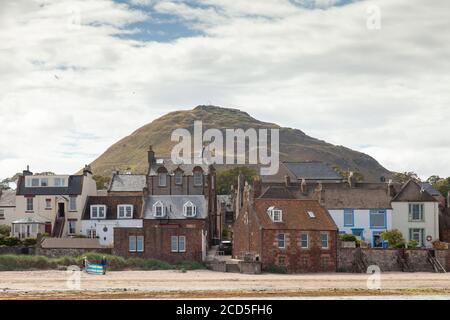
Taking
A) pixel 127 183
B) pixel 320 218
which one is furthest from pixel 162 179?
pixel 320 218

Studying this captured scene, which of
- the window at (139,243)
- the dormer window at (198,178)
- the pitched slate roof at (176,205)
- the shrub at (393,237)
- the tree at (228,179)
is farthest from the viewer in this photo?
the tree at (228,179)

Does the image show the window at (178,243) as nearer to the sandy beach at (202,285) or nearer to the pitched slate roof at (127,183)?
the sandy beach at (202,285)

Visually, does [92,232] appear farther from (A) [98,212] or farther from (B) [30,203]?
(B) [30,203]

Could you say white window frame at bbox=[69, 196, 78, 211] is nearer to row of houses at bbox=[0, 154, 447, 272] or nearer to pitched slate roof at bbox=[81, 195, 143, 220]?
row of houses at bbox=[0, 154, 447, 272]

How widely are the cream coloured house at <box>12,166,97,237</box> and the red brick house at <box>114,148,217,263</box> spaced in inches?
288

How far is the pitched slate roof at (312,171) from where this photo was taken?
387 feet

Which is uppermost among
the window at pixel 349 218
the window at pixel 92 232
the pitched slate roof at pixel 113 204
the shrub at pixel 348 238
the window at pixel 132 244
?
the pitched slate roof at pixel 113 204

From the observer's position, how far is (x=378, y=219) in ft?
294

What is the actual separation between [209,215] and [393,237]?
65.5ft

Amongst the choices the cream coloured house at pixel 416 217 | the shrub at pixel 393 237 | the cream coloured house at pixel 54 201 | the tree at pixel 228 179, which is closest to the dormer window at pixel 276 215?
the shrub at pixel 393 237

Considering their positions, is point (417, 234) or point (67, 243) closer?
point (67, 243)

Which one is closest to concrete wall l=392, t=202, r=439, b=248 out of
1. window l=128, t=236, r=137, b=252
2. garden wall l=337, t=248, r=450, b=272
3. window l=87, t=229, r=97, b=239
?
garden wall l=337, t=248, r=450, b=272

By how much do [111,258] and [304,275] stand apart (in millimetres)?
16594
